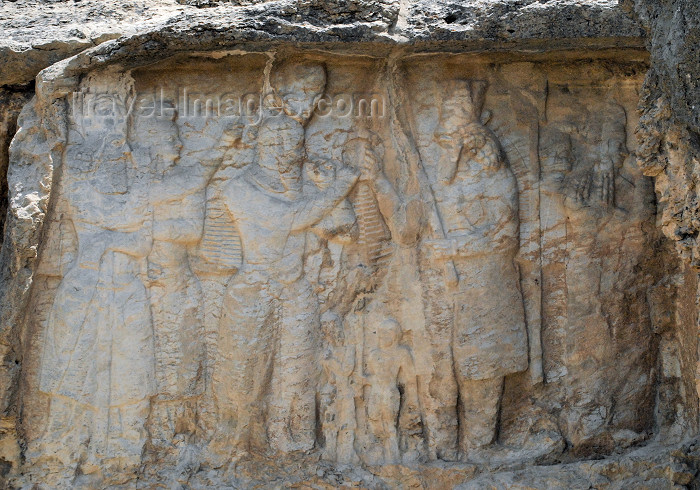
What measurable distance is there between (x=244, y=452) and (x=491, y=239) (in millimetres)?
1791

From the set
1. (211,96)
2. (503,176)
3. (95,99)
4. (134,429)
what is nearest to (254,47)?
(211,96)

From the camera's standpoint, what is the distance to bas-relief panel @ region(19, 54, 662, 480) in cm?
591

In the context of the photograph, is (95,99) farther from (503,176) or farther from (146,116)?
(503,176)

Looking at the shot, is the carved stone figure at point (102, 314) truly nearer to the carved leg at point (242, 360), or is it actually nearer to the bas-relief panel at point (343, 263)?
the bas-relief panel at point (343, 263)

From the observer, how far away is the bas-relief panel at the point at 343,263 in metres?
5.91

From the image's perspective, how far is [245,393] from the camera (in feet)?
19.7

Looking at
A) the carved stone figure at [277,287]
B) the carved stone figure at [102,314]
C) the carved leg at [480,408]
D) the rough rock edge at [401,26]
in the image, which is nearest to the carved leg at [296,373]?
the carved stone figure at [277,287]

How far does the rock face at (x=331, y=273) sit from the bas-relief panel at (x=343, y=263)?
12 millimetres

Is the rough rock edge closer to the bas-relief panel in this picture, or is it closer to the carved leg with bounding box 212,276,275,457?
the bas-relief panel

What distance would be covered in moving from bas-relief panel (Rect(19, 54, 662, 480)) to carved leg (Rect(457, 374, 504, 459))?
0.01 metres

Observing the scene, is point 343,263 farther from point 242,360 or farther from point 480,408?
point 480,408

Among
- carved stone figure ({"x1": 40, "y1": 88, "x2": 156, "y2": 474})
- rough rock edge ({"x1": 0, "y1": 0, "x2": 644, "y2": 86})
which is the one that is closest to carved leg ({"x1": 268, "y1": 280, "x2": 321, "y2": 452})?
carved stone figure ({"x1": 40, "y1": 88, "x2": 156, "y2": 474})

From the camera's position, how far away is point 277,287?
5.96 meters

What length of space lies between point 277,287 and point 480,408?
4.25 feet
